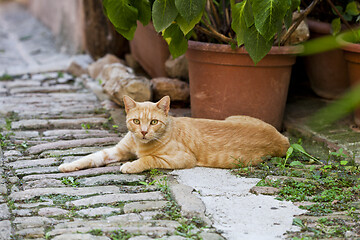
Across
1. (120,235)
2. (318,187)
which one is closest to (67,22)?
(318,187)

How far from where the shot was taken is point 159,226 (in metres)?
2.32

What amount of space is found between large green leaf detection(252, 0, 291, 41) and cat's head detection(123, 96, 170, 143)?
2.77 ft

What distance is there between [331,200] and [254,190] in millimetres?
466

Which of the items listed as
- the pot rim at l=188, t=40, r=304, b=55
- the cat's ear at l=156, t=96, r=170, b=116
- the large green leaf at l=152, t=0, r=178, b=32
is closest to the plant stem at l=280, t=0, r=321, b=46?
the pot rim at l=188, t=40, r=304, b=55

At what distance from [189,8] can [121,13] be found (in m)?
0.53

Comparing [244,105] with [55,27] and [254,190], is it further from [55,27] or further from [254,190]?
[55,27]

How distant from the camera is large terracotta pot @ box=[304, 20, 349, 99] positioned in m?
4.60

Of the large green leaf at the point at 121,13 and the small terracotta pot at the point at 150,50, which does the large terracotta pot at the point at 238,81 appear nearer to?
the large green leaf at the point at 121,13

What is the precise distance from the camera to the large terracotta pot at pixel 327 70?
15.1 feet

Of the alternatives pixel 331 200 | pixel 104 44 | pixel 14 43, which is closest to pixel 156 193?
pixel 331 200

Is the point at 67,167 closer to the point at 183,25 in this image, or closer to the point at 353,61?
the point at 183,25

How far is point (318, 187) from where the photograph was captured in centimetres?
291

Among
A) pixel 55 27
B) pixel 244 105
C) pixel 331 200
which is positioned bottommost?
pixel 331 200

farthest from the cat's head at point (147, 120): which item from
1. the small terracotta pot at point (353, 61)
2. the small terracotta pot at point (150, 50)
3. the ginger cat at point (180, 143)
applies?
the small terracotta pot at point (150, 50)
